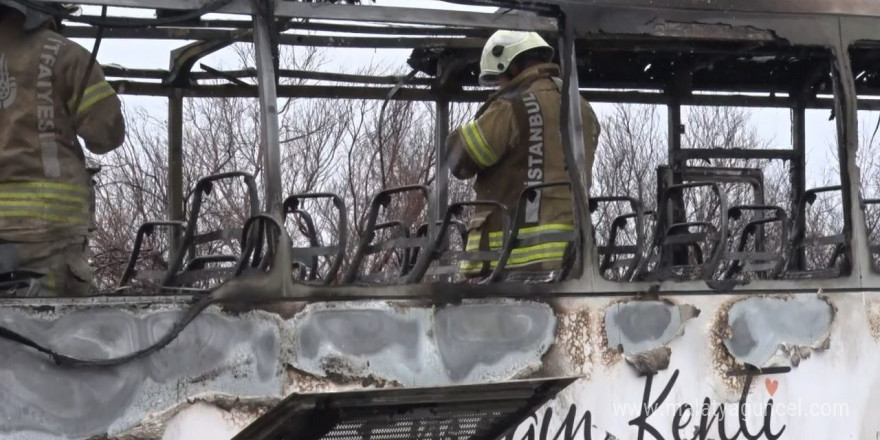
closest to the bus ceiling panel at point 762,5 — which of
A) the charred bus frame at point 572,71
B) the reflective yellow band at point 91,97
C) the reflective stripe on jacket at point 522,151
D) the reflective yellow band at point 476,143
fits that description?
the charred bus frame at point 572,71

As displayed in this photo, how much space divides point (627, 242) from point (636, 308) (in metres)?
1.81

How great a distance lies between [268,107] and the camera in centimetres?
501

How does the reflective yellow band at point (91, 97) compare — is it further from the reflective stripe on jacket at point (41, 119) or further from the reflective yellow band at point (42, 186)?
the reflective yellow band at point (42, 186)

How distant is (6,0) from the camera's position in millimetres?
4906

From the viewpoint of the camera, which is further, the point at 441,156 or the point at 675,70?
the point at 675,70

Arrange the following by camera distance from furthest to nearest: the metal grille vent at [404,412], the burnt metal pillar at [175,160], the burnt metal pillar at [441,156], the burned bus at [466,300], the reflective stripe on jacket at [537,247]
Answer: the burnt metal pillar at [441,156]
the burnt metal pillar at [175,160]
the reflective stripe on jacket at [537,247]
the burned bus at [466,300]
the metal grille vent at [404,412]

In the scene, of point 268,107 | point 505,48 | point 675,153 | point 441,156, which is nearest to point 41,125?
point 268,107

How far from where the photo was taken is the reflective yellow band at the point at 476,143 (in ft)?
19.2

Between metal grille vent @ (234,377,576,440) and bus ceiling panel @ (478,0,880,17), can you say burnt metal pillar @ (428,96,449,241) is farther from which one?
metal grille vent @ (234,377,576,440)

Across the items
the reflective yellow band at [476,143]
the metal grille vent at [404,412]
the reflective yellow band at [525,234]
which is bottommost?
the metal grille vent at [404,412]

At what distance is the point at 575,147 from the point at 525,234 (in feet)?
1.31

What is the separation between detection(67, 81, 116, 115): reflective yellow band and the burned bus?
0.89 feet

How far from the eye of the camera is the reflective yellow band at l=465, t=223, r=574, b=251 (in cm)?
571

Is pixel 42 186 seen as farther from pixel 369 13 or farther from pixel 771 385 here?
pixel 771 385
